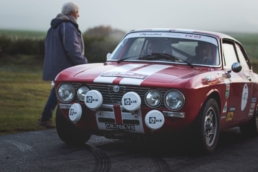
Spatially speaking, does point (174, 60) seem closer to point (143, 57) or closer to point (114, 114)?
point (143, 57)

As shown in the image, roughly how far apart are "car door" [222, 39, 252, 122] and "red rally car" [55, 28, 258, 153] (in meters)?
0.02

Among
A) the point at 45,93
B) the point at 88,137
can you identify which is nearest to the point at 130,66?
the point at 88,137

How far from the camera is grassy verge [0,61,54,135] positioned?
32.2 ft

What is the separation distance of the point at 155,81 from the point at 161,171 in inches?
43.1

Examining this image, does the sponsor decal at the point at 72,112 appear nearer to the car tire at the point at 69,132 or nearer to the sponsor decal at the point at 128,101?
the car tire at the point at 69,132

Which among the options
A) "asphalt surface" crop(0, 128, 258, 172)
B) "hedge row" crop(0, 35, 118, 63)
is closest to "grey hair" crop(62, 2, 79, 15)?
"asphalt surface" crop(0, 128, 258, 172)

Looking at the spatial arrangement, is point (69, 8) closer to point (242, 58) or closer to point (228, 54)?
point (228, 54)

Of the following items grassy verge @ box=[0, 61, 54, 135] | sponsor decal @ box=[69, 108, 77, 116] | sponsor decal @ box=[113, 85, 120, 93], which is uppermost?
sponsor decal @ box=[113, 85, 120, 93]

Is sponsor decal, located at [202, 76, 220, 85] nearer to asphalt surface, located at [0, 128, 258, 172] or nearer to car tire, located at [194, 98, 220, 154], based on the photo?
car tire, located at [194, 98, 220, 154]

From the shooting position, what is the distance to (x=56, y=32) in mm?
9469

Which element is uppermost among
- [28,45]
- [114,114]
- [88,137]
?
[114,114]

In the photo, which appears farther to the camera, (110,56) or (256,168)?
(110,56)

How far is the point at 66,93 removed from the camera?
7.04 m

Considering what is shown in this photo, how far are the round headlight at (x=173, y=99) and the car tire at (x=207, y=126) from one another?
0.36m
